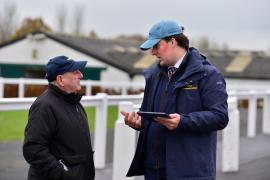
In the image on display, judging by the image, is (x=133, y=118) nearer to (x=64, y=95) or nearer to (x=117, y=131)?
(x=64, y=95)

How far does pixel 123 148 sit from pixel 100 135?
1.66 metres

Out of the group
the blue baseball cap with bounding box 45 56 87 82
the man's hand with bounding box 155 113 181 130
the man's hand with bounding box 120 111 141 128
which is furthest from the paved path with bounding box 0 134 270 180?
the man's hand with bounding box 155 113 181 130

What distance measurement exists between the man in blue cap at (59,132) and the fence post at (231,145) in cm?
506

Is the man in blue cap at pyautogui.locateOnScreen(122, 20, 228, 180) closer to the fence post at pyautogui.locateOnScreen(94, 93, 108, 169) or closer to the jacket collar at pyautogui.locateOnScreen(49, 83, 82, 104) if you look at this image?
the jacket collar at pyautogui.locateOnScreen(49, 83, 82, 104)

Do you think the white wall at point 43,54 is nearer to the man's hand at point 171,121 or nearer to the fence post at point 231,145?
the fence post at point 231,145

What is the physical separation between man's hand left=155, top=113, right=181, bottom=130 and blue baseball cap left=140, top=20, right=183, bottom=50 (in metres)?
0.58

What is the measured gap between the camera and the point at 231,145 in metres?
10.2

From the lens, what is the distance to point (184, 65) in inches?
194

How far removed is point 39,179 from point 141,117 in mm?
969

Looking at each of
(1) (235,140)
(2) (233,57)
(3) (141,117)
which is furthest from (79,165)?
(2) (233,57)

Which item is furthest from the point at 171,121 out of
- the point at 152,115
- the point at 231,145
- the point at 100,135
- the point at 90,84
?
the point at 90,84

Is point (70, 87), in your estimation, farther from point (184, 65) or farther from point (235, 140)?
point (235, 140)

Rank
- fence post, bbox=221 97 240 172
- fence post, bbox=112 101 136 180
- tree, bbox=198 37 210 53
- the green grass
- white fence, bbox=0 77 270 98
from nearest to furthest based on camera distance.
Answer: fence post, bbox=112 101 136 180 → fence post, bbox=221 97 240 172 → the green grass → white fence, bbox=0 77 270 98 → tree, bbox=198 37 210 53

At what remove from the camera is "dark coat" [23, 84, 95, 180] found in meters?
4.89
